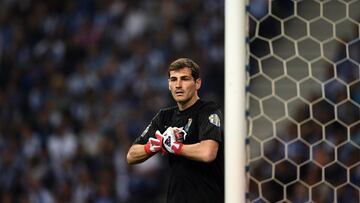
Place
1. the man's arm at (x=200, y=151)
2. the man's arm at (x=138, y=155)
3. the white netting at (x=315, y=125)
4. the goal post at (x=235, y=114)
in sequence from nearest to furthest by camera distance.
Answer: the goal post at (x=235, y=114)
the man's arm at (x=200, y=151)
the man's arm at (x=138, y=155)
the white netting at (x=315, y=125)

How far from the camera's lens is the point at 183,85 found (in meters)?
3.58

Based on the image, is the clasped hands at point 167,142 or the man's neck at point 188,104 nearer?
the clasped hands at point 167,142

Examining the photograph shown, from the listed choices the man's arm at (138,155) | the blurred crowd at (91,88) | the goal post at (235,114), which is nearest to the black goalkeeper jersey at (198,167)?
the man's arm at (138,155)

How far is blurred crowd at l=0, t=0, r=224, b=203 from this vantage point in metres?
7.79

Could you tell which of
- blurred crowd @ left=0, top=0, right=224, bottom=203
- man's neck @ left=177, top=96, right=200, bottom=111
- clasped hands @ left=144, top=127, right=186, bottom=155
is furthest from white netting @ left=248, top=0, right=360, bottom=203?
blurred crowd @ left=0, top=0, right=224, bottom=203

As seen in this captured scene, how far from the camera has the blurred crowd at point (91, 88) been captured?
307 inches

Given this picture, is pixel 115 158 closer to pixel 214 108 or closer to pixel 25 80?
pixel 25 80

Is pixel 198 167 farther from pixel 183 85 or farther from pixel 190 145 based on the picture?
pixel 183 85

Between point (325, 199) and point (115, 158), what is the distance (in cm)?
308

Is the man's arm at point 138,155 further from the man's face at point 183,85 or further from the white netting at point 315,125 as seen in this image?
the white netting at point 315,125

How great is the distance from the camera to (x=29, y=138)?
8500 mm

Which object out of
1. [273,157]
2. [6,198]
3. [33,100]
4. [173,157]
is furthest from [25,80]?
[173,157]

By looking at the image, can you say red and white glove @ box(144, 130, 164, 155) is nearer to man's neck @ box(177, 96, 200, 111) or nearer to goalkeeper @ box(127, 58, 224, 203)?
goalkeeper @ box(127, 58, 224, 203)

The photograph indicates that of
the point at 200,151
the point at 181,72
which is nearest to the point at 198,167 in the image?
the point at 200,151
